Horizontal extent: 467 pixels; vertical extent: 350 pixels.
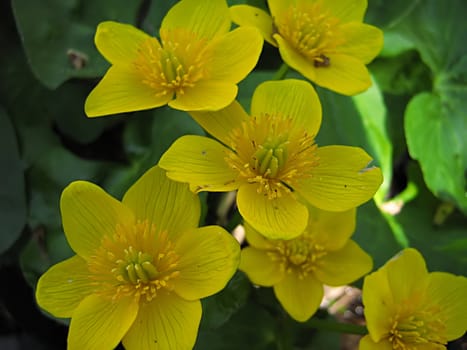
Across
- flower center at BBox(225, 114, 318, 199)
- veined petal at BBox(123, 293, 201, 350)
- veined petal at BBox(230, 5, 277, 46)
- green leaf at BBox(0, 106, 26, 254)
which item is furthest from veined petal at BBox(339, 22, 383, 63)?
green leaf at BBox(0, 106, 26, 254)

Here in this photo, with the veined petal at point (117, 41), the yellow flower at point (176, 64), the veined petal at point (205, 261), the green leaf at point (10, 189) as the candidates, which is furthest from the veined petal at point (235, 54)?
the green leaf at point (10, 189)

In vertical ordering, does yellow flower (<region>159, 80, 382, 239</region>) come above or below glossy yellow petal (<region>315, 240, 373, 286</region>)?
above

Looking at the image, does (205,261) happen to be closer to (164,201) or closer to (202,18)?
(164,201)

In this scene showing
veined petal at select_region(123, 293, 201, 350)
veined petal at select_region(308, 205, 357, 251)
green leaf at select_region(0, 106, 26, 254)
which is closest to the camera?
veined petal at select_region(123, 293, 201, 350)

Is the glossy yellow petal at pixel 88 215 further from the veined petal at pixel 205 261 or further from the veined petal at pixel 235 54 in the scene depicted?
the veined petal at pixel 235 54

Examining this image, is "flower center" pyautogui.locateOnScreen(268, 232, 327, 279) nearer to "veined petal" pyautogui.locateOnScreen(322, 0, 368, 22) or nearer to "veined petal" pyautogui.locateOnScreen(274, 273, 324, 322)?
"veined petal" pyautogui.locateOnScreen(274, 273, 324, 322)

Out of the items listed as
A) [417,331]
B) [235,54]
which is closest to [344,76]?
[235,54]

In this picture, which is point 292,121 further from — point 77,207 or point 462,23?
point 462,23
